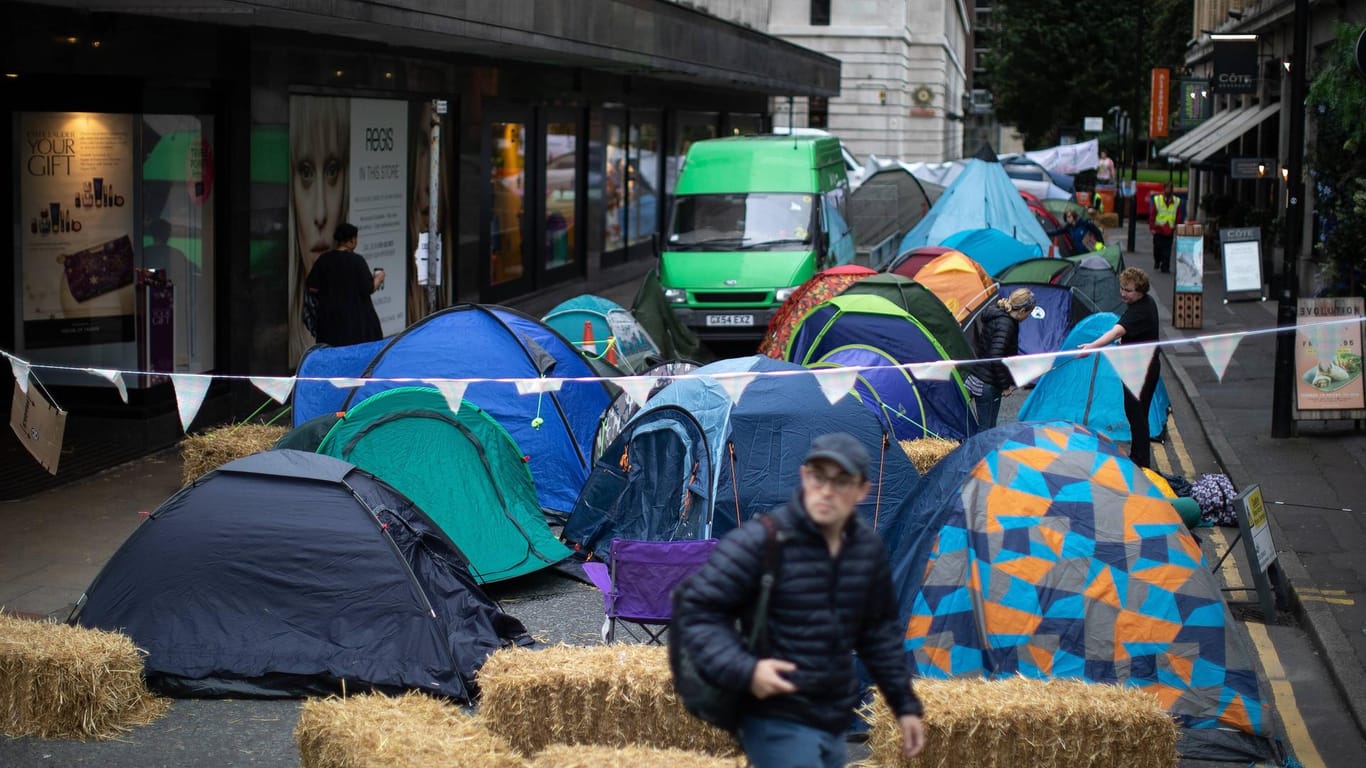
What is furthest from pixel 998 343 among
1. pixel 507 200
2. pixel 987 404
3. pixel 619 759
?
pixel 507 200

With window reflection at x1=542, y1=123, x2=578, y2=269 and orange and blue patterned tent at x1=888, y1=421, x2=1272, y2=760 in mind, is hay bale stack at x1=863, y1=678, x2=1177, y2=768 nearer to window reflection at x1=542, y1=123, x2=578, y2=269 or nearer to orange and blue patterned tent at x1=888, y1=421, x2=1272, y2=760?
orange and blue patterned tent at x1=888, y1=421, x2=1272, y2=760

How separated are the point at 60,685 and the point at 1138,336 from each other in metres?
8.38

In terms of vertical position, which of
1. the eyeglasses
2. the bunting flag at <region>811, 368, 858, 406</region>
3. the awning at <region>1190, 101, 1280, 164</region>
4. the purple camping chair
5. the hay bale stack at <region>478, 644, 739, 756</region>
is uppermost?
the awning at <region>1190, 101, 1280, 164</region>

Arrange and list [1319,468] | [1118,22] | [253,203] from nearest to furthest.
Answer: [1319,468] → [253,203] → [1118,22]

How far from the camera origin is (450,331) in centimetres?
1212

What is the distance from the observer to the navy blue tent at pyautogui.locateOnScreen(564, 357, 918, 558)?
972 cm

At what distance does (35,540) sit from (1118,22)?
213 ft

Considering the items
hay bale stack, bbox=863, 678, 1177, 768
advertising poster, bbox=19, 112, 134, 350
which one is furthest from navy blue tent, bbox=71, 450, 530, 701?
advertising poster, bbox=19, 112, 134, 350

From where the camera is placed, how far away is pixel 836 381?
29.3ft

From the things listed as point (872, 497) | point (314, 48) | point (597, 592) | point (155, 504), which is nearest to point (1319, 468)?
point (872, 497)

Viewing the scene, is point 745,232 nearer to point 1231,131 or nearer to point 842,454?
point 1231,131

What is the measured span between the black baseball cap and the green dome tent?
201 inches

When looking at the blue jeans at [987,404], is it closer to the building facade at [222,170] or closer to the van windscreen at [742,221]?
the building facade at [222,170]

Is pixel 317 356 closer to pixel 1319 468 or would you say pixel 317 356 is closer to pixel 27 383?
pixel 27 383
